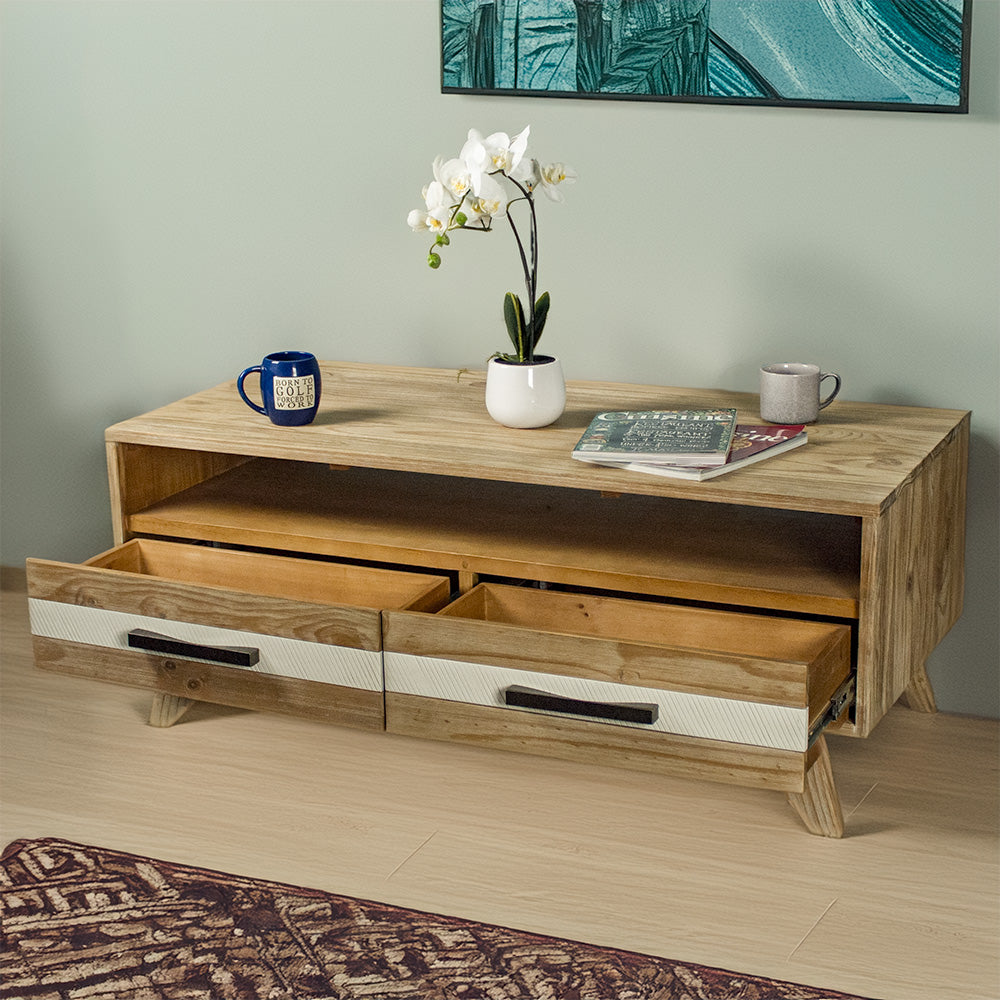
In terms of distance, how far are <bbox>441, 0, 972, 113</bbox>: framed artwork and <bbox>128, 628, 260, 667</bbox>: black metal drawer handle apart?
0.94m

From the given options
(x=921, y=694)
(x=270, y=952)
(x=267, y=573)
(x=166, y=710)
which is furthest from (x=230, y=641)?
(x=921, y=694)

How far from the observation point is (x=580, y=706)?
66.6 inches

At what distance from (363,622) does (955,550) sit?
0.87 meters

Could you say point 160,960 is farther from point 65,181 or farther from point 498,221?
point 65,181

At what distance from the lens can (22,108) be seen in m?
2.45

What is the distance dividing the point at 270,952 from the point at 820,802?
0.72m

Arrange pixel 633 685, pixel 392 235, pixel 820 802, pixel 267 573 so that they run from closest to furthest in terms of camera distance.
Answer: pixel 633 685, pixel 820 802, pixel 267 573, pixel 392 235

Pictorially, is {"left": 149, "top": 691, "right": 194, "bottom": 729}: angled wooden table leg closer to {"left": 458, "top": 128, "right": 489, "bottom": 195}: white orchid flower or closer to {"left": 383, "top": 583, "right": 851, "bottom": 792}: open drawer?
{"left": 383, "top": 583, "right": 851, "bottom": 792}: open drawer

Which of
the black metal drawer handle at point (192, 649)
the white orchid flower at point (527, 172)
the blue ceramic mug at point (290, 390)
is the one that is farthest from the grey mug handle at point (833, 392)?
the black metal drawer handle at point (192, 649)

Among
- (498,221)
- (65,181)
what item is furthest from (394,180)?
(65,181)

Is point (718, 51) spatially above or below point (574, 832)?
above

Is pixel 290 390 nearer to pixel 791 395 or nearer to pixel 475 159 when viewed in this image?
pixel 475 159

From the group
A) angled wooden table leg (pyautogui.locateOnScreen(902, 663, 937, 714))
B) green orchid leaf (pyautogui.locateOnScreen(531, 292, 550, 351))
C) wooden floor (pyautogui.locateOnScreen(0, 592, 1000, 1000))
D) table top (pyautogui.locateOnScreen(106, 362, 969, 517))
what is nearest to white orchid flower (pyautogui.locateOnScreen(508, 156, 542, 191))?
green orchid leaf (pyautogui.locateOnScreen(531, 292, 550, 351))

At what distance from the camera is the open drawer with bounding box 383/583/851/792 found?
5.33 ft
